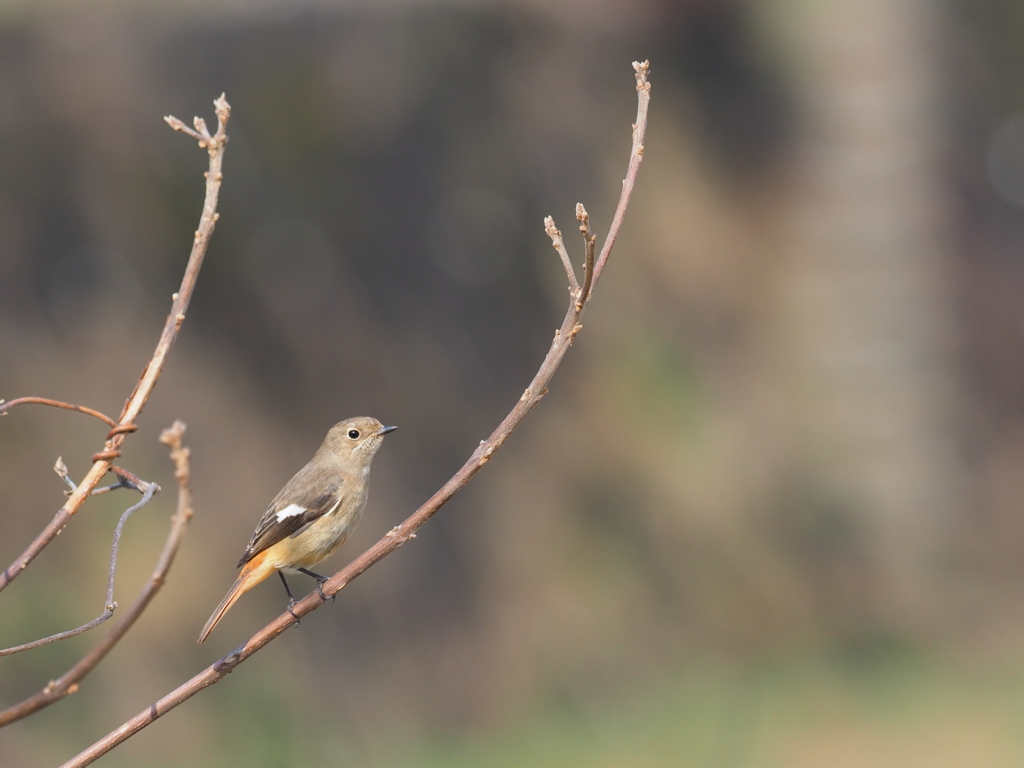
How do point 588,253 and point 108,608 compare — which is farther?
point 588,253

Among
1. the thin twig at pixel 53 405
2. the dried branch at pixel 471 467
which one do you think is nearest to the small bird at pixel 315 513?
the dried branch at pixel 471 467

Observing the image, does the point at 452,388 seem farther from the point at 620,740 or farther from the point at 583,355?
the point at 620,740

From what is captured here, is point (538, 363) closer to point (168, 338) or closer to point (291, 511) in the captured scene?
point (291, 511)

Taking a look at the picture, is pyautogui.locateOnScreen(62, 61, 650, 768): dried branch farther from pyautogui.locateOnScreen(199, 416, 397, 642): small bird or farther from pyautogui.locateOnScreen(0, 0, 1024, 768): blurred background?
pyautogui.locateOnScreen(0, 0, 1024, 768): blurred background

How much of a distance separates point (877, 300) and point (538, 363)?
347 cm

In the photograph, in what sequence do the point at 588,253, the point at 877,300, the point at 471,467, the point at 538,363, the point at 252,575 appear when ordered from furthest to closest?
the point at 877,300, the point at 538,363, the point at 252,575, the point at 471,467, the point at 588,253

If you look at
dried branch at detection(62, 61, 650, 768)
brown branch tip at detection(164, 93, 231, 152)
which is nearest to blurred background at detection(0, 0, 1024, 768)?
dried branch at detection(62, 61, 650, 768)

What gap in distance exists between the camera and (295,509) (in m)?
3.51

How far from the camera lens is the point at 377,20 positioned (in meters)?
8.56

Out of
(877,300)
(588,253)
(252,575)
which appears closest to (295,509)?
(252,575)

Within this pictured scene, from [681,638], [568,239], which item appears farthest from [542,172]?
[681,638]

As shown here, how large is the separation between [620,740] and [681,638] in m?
1.26

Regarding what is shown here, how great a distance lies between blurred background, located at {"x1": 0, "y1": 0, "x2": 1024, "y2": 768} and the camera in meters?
7.21

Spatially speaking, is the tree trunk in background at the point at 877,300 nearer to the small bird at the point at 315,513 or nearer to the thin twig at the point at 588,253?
the small bird at the point at 315,513
